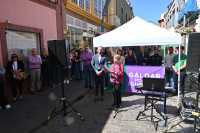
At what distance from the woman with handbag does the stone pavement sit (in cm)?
59

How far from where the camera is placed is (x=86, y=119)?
651 cm

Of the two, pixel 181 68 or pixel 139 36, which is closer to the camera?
pixel 139 36

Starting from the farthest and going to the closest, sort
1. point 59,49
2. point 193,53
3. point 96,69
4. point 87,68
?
point 87,68, point 96,69, point 59,49, point 193,53

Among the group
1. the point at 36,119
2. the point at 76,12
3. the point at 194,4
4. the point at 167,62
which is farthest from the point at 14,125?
the point at 194,4

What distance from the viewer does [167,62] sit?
974cm

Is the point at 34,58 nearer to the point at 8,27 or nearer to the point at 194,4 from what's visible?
the point at 8,27

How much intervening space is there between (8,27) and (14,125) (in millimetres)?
3965

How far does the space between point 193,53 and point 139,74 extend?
432cm

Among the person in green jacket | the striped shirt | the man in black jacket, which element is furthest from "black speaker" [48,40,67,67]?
the man in black jacket

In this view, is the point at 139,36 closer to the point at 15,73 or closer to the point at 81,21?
the point at 15,73

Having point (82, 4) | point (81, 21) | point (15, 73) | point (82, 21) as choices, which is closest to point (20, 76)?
point (15, 73)

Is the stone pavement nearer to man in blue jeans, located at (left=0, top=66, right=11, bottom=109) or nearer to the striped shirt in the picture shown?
man in blue jeans, located at (left=0, top=66, right=11, bottom=109)

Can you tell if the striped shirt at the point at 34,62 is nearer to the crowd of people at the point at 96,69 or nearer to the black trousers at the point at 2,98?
the crowd of people at the point at 96,69

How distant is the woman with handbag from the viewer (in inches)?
324
